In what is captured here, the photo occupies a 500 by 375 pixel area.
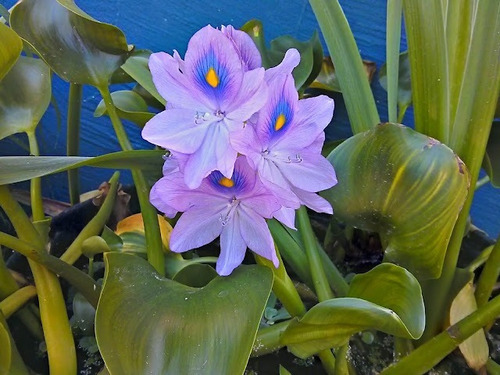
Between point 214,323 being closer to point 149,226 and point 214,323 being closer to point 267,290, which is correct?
point 267,290

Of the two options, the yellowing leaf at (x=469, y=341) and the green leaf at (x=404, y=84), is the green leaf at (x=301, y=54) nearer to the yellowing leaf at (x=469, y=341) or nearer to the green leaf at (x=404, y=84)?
the green leaf at (x=404, y=84)

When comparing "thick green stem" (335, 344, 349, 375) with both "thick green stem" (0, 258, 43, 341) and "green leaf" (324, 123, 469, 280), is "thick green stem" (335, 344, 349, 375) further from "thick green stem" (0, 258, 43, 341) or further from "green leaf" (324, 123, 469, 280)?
"thick green stem" (0, 258, 43, 341)

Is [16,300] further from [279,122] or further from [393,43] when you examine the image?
[393,43]

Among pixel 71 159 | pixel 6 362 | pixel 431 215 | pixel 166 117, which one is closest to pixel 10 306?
pixel 6 362

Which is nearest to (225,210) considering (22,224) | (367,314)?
(367,314)

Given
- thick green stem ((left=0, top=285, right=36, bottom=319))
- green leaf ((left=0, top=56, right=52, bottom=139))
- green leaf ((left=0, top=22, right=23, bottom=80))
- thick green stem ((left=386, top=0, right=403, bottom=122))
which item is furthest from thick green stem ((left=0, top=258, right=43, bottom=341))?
thick green stem ((left=386, top=0, right=403, bottom=122))
